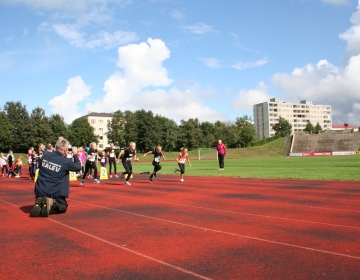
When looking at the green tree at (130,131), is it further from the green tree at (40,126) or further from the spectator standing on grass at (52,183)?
the spectator standing on grass at (52,183)

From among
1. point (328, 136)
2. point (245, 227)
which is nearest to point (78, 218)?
point (245, 227)

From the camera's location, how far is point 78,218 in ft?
26.1

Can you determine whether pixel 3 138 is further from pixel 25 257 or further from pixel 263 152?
pixel 25 257

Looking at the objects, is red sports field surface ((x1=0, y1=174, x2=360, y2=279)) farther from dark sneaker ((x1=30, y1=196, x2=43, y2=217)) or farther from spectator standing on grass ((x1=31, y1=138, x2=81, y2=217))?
spectator standing on grass ((x1=31, y1=138, x2=81, y2=217))

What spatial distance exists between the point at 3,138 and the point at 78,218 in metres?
82.1

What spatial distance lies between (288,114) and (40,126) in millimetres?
129326

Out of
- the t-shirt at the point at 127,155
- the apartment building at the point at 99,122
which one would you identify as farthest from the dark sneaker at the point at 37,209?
the apartment building at the point at 99,122

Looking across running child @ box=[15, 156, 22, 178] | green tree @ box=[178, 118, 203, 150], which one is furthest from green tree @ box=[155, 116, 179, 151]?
running child @ box=[15, 156, 22, 178]

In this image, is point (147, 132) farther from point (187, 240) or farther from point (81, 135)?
point (187, 240)

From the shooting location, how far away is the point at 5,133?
80.5 metres

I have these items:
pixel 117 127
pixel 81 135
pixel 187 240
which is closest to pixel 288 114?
pixel 117 127

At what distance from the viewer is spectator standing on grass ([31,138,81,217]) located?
26.4 feet

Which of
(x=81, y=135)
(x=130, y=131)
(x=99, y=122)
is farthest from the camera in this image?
(x=99, y=122)

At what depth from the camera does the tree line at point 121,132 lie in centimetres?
8569
